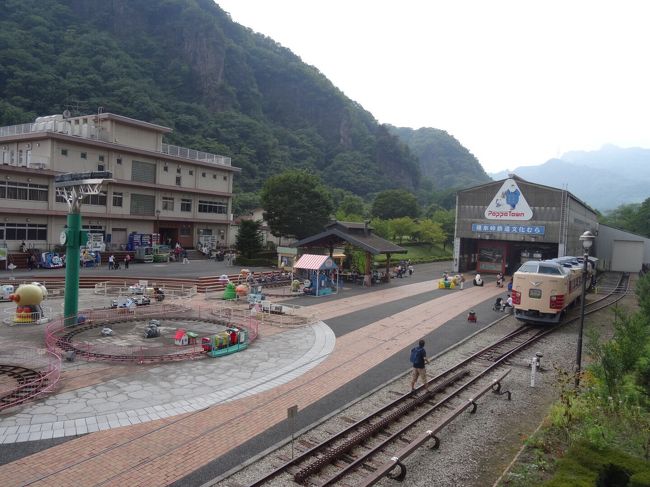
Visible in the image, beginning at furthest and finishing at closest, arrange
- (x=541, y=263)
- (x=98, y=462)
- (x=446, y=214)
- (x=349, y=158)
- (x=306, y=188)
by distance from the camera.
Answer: (x=349, y=158) < (x=446, y=214) < (x=306, y=188) < (x=541, y=263) < (x=98, y=462)

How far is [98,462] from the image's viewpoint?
838 centimetres

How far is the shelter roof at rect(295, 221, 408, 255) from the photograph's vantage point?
33.0 meters

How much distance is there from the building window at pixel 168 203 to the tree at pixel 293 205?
1007 centimetres

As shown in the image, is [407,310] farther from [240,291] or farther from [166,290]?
[166,290]

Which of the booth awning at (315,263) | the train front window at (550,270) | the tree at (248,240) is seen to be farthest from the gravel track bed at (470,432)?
the tree at (248,240)

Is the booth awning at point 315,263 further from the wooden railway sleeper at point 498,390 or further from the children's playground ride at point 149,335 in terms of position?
→ the wooden railway sleeper at point 498,390

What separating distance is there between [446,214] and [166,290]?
64.8 meters

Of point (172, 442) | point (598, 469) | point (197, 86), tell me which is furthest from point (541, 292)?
point (197, 86)

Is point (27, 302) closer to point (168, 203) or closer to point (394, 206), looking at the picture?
point (168, 203)

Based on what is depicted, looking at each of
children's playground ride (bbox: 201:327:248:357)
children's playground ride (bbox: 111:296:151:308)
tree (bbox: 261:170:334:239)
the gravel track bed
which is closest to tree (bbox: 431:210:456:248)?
tree (bbox: 261:170:334:239)

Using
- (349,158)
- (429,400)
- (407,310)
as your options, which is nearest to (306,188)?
(407,310)

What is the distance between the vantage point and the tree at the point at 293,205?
163 feet

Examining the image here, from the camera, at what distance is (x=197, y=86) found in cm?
11988

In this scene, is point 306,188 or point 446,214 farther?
point 446,214
